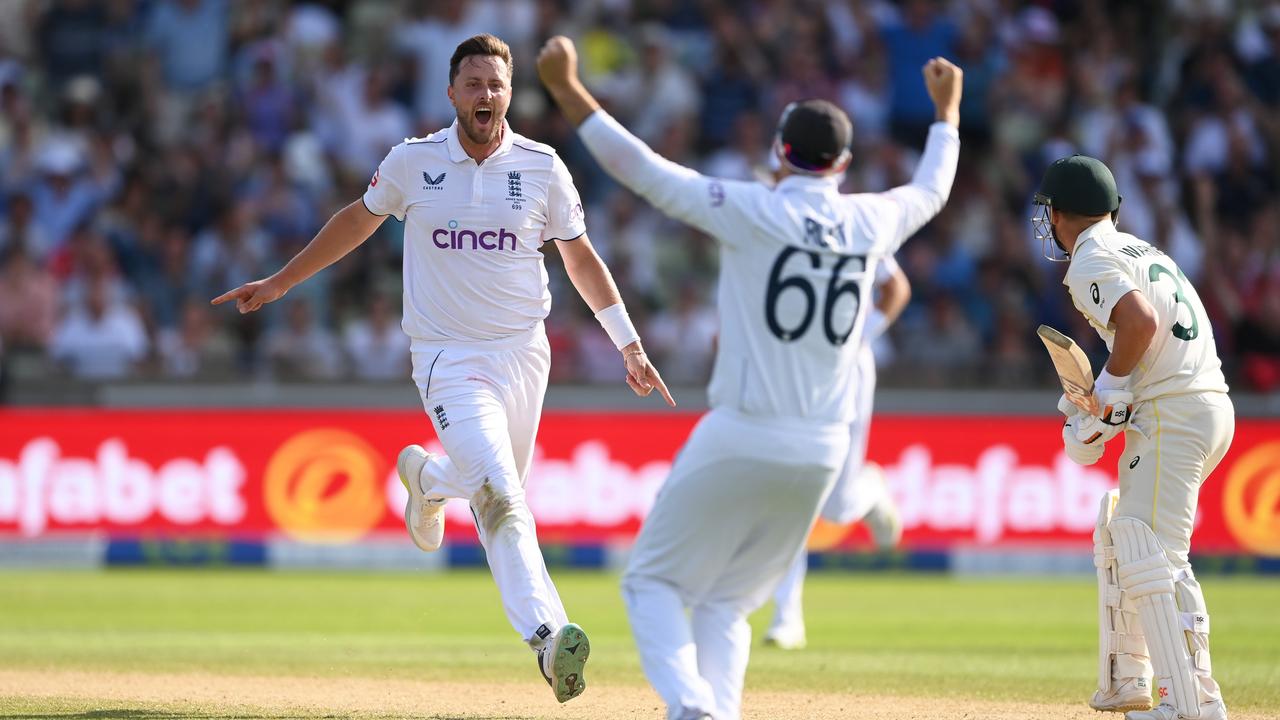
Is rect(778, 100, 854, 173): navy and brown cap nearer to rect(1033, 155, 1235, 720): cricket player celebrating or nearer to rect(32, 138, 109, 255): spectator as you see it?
rect(1033, 155, 1235, 720): cricket player celebrating

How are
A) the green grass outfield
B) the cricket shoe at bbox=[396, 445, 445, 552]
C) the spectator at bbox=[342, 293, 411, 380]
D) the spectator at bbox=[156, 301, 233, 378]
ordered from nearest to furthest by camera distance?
the cricket shoe at bbox=[396, 445, 445, 552] < the green grass outfield < the spectator at bbox=[156, 301, 233, 378] < the spectator at bbox=[342, 293, 411, 380]

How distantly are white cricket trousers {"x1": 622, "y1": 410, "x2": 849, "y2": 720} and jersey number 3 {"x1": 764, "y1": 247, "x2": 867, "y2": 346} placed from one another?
303mm

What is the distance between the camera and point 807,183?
606 centimetres

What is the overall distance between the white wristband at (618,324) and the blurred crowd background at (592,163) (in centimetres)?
851

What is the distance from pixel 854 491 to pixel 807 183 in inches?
Answer: 168

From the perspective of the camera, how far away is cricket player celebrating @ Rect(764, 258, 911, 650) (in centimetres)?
1001

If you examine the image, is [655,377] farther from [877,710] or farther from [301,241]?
[301,241]

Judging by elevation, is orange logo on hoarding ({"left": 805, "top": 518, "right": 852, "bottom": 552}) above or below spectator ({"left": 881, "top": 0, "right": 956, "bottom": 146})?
below

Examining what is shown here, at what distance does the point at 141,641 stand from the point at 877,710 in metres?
4.99

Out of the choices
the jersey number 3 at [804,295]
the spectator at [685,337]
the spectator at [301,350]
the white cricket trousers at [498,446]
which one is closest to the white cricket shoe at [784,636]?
the white cricket trousers at [498,446]

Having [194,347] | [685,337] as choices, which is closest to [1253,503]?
[685,337]

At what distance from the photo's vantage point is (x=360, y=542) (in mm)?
15750

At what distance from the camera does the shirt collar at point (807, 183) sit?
605cm

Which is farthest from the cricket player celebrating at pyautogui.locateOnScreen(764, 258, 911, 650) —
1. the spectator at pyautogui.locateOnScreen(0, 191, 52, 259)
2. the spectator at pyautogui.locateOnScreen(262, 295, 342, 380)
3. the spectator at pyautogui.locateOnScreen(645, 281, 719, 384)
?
the spectator at pyautogui.locateOnScreen(0, 191, 52, 259)
